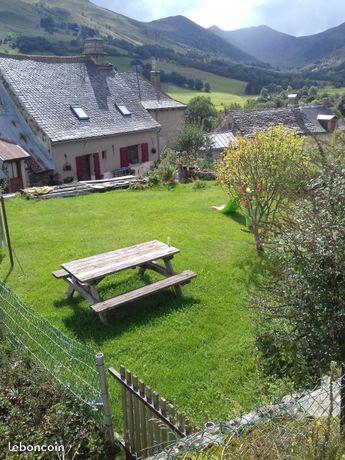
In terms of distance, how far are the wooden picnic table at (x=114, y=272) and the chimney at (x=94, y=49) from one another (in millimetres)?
23586

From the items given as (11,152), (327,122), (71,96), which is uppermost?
(71,96)

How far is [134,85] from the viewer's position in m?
32.3

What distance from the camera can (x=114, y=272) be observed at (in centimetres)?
800

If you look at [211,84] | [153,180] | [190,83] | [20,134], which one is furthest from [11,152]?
[211,84]

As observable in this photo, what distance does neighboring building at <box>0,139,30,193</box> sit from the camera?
19.9m

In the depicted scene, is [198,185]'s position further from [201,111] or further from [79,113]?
[201,111]

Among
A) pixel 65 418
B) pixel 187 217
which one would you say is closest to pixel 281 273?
pixel 65 418

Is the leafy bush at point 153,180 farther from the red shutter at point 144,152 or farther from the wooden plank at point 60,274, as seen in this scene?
the wooden plank at point 60,274

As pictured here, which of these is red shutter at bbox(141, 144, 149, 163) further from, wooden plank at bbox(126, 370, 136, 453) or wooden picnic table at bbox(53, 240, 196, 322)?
wooden plank at bbox(126, 370, 136, 453)

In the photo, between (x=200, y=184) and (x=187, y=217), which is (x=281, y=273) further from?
(x=200, y=184)

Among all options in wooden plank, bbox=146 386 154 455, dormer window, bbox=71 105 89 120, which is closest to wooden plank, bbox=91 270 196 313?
wooden plank, bbox=146 386 154 455

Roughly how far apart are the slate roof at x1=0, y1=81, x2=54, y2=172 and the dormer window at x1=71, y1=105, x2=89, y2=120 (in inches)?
115

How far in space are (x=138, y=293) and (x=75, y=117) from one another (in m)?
18.5

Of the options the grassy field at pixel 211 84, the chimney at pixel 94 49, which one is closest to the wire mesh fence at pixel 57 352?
the chimney at pixel 94 49
